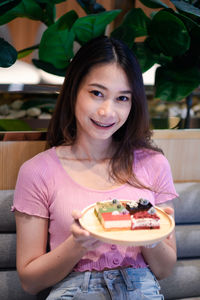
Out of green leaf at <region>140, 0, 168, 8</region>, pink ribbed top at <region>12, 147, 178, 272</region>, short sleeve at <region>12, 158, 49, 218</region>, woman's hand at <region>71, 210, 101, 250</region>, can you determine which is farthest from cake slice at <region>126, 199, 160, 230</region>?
green leaf at <region>140, 0, 168, 8</region>

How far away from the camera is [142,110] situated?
1343mm

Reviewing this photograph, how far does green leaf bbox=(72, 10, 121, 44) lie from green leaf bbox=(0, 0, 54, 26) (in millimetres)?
188

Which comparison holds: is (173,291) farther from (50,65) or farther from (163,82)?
(50,65)

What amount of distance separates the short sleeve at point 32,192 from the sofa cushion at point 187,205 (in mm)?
637

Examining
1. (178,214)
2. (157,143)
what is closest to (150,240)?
(178,214)

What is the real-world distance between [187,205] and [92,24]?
2.94 feet

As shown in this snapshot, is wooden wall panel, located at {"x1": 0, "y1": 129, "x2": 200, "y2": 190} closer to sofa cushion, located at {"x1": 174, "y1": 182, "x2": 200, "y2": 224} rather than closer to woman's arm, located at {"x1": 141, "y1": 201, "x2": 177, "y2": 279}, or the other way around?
sofa cushion, located at {"x1": 174, "y1": 182, "x2": 200, "y2": 224}

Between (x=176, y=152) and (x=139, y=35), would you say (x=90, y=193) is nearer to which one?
(x=176, y=152)

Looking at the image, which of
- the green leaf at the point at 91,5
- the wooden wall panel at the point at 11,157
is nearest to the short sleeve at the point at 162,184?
the wooden wall panel at the point at 11,157

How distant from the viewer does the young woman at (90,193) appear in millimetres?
1175

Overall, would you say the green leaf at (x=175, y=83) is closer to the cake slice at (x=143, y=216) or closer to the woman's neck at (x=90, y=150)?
the woman's neck at (x=90, y=150)

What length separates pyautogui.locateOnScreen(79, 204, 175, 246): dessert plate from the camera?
0.87 m

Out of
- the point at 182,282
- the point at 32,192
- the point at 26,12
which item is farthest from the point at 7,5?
the point at 182,282

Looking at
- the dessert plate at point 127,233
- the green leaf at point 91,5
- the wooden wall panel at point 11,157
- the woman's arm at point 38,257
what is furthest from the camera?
the green leaf at point 91,5
